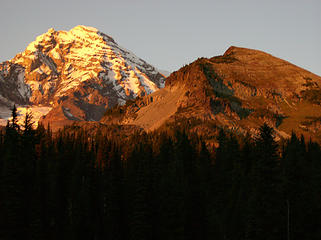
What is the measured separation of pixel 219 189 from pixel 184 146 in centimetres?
2826

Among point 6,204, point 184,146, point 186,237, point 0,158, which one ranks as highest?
point 184,146

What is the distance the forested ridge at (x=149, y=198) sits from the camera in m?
68.8

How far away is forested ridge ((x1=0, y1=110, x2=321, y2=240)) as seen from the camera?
6875cm

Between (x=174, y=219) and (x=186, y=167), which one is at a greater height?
(x=186, y=167)

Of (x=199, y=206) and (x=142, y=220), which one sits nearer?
Result: (x=142, y=220)

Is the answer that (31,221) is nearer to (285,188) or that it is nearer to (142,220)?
(142,220)

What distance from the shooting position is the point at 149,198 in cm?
9075

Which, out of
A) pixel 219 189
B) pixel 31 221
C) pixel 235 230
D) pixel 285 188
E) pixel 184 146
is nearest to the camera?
pixel 285 188

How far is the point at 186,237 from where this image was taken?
295ft

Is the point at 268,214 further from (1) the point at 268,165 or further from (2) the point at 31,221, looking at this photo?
(2) the point at 31,221

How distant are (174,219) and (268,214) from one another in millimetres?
24910

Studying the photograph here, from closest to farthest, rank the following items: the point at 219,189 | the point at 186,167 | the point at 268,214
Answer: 1. the point at 268,214
2. the point at 219,189
3. the point at 186,167

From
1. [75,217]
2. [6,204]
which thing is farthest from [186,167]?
[6,204]

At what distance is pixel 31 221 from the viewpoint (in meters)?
85.6
